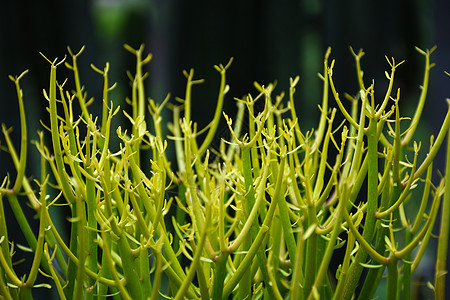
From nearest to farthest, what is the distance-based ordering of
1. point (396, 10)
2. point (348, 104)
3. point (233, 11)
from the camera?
point (348, 104) < point (396, 10) < point (233, 11)

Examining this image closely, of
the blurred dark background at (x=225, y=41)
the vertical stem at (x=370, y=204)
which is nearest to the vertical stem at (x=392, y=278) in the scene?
the vertical stem at (x=370, y=204)

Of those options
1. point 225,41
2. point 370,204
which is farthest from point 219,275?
point 225,41

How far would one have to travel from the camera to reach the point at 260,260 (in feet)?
0.59

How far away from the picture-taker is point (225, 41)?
0.53 metres

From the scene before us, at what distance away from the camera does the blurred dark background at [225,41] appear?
0.37 meters

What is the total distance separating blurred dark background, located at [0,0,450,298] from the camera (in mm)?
370

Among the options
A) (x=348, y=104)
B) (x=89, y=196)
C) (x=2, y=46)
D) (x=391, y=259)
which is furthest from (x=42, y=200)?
(x=2, y=46)

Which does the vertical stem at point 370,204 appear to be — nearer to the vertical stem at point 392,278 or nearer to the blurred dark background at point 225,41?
the vertical stem at point 392,278

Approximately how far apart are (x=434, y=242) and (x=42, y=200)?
0.34 metres

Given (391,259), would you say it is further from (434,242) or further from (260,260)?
(434,242)

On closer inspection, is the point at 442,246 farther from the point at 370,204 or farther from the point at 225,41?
the point at 225,41

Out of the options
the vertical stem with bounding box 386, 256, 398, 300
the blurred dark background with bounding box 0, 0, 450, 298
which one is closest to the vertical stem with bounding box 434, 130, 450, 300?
the vertical stem with bounding box 386, 256, 398, 300

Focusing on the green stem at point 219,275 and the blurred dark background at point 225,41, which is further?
the blurred dark background at point 225,41

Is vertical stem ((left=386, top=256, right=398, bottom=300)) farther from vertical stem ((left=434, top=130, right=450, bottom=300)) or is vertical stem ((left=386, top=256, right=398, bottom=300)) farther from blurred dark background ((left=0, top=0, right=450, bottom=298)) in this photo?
blurred dark background ((left=0, top=0, right=450, bottom=298))
